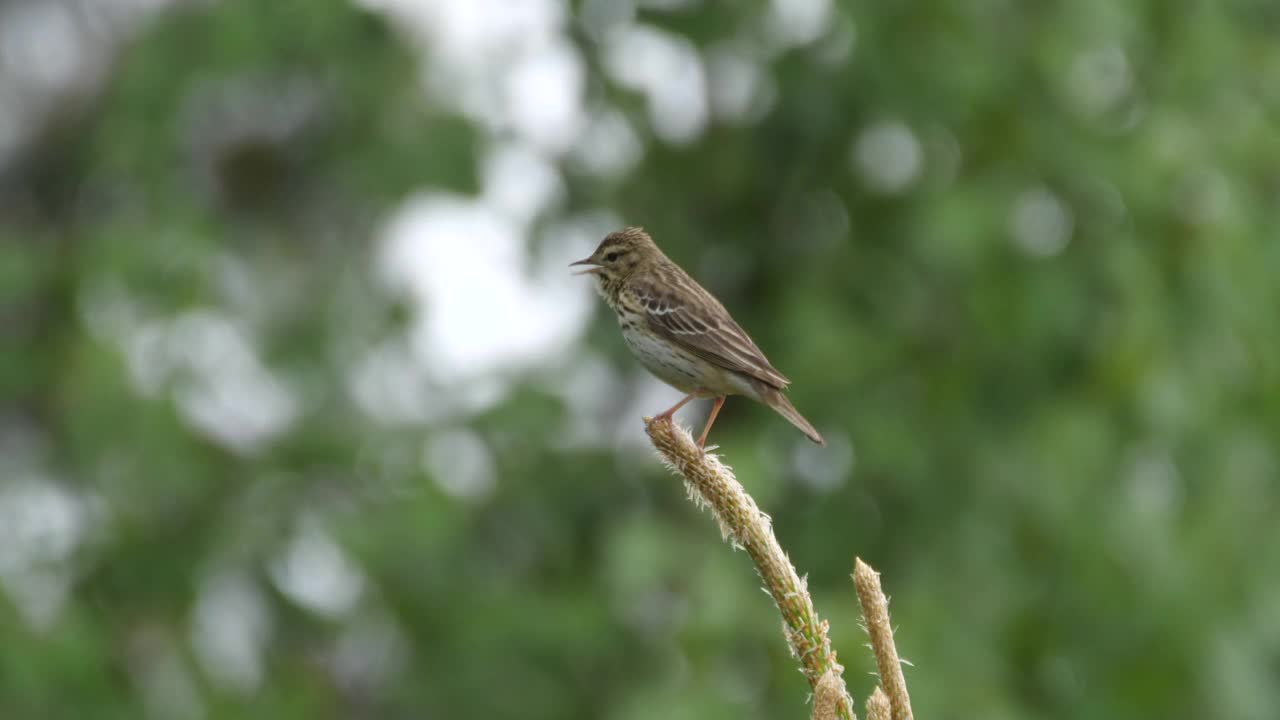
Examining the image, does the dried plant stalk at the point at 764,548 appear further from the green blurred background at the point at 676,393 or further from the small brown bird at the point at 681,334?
the green blurred background at the point at 676,393

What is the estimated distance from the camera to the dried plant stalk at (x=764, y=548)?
381cm

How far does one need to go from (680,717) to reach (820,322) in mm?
3198

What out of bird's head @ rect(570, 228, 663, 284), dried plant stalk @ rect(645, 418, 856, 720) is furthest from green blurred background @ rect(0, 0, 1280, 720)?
dried plant stalk @ rect(645, 418, 856, 720)

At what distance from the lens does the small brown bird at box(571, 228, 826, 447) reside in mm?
5902

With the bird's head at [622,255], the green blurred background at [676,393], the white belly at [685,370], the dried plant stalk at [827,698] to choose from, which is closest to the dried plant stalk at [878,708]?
the dried plant stalk at [827,698]

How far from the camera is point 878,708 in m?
3.36

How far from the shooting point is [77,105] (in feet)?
53.8

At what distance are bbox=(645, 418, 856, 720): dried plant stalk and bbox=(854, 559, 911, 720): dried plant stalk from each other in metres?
0.10

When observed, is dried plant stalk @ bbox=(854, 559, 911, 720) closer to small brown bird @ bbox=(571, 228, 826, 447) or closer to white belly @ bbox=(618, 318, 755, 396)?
small brown bird @ bbox=(571, 228, 826, 447)

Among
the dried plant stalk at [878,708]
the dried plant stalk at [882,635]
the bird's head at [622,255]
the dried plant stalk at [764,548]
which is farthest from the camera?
the bird's head at [622,255]

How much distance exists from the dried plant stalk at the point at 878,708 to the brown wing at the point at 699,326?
2339 millimetres

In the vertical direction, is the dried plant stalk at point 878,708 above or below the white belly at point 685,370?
above

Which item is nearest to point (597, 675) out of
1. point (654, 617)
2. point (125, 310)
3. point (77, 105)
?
point (654, 617)

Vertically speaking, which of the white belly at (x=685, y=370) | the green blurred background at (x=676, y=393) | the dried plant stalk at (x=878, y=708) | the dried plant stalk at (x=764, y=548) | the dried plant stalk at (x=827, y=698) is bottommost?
the green blurred background at (x=676, y=393)
